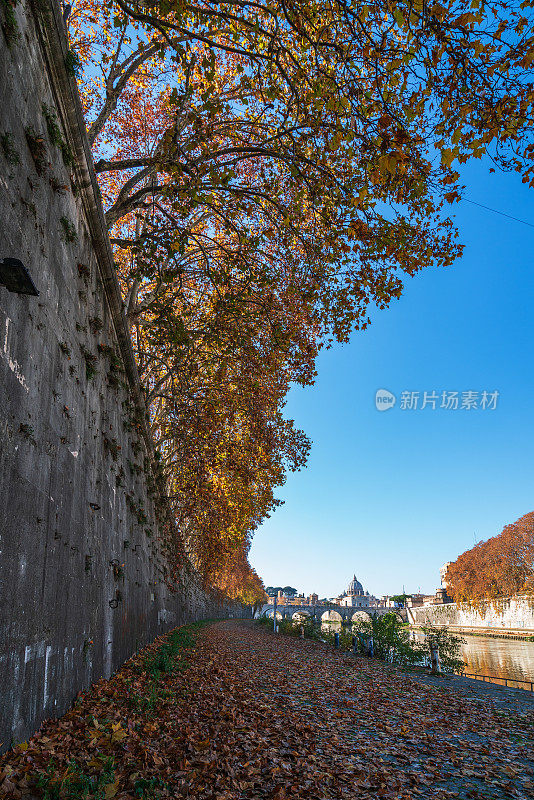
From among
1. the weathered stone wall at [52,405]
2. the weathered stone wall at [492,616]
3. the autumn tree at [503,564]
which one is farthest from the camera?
the autumn tree at [503,564]

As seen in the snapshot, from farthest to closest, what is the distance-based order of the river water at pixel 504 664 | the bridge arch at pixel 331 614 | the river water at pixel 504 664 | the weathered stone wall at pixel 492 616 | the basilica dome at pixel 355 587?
the basilica dome at pixel 355 587 < the bridge arch at pixel 331 614 < the weathered stone wall at pixel 492 616 < the river water at pixel 504 664 < the river water at pixel 504 664

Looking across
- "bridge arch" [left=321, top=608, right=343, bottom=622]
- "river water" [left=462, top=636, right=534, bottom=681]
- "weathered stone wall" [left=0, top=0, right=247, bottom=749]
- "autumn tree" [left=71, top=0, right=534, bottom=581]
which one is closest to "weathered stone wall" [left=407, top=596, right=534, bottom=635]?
"river water" [left=462, top=636, right=534, bottom=681]

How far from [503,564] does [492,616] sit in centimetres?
1257

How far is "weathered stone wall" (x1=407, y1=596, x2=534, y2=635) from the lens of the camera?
56.9m

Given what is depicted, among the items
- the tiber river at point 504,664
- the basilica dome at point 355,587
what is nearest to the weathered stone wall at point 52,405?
the tiber river at point 504,664

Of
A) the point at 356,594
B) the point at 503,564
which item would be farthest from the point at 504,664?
the point at 356,594

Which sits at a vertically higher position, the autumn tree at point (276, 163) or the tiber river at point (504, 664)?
the autumn tree at point (276, 163)

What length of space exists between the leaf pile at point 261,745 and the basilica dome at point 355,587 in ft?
501

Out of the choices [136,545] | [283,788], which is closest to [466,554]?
[136,545]

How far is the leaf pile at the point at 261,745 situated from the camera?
388 cm

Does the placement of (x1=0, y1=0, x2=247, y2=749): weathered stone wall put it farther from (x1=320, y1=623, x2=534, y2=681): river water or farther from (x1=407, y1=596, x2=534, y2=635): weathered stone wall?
(x1=407, y1=596, x2=534, y2=635): weathered stone wall

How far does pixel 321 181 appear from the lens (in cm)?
768

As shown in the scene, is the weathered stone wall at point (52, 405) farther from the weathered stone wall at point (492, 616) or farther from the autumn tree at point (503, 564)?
the autumn tree at point (503, 564)

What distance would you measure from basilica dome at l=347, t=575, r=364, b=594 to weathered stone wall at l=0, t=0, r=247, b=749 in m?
155
